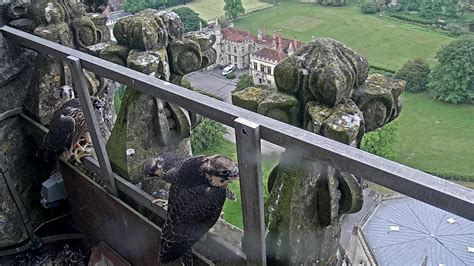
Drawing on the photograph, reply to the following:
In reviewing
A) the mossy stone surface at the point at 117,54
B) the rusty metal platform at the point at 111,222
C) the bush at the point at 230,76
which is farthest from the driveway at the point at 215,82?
the mossy stone surface at the point at 117,54

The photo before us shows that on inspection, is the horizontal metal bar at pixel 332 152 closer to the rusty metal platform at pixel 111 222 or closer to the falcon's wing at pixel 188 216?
the falcon's wing at pixel 188 216

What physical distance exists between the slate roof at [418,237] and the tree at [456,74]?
18.4m

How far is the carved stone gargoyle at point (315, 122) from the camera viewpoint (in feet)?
8.32

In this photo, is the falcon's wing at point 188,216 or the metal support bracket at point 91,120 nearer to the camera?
the falcon's wing at point 188,216

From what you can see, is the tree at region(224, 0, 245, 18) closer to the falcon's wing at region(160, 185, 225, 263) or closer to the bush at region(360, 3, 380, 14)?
the bush at region(360, 3, 380, 14)

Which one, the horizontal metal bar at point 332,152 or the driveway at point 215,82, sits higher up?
the horizontal metal bar at point 332,152

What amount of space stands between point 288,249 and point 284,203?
262mm

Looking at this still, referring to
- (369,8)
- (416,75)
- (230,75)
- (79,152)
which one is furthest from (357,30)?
(79,152)

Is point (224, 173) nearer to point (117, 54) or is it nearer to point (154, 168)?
point (154, 168)

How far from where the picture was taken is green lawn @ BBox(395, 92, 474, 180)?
29.0m

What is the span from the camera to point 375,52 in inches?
1806

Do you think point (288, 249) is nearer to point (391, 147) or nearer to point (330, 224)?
point (330, 224)

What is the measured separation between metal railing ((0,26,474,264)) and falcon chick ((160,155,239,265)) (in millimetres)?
203

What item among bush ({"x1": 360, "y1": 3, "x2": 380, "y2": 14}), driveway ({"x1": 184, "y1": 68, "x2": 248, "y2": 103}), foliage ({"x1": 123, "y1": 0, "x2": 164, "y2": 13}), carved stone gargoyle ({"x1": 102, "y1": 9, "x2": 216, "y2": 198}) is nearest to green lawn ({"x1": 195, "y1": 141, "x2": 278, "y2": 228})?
carved stone gargoyle ({"x1": 102, "y1": 9, "x2": 216, "y2": 198})
